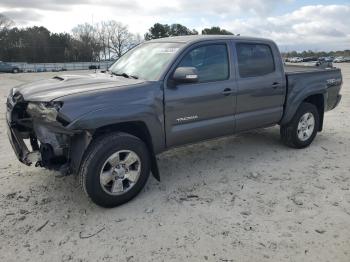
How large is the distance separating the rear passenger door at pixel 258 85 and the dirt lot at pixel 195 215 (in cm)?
70

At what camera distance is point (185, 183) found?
459cm

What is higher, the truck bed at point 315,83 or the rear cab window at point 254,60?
the rear cab window at point 254,60

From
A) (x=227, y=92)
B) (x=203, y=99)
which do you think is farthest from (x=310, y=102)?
(x=203, y=99)

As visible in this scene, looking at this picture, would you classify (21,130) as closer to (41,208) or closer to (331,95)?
(41,208)

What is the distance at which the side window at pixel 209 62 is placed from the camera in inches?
176

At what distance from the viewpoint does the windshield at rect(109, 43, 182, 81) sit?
14.2 feet

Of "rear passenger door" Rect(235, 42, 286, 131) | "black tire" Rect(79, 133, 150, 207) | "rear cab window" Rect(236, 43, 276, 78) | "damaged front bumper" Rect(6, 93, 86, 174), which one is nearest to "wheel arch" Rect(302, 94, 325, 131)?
"rear passenger door" Rect(235, 42, 286, 131)

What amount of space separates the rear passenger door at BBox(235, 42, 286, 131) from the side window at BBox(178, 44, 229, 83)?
239 millimetres

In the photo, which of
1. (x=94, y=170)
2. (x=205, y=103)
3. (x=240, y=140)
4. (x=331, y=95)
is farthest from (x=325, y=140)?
(x=94, y=170)

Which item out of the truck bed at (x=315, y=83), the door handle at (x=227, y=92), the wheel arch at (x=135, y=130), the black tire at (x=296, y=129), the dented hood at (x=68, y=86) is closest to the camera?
the dented hood at (x=68, y=86)

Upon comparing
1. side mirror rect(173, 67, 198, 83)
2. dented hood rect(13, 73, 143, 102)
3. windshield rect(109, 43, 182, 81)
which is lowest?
dented hood rect(13, 73, 143, 102)

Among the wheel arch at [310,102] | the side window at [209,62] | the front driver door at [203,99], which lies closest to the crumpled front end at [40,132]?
the front driver door at [203,99]

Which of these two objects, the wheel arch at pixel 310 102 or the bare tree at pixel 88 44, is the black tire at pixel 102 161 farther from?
the bare tree at pixel 88 44

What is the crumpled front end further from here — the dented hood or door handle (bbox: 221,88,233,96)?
door handle (bbox: 221,88,233,96)
